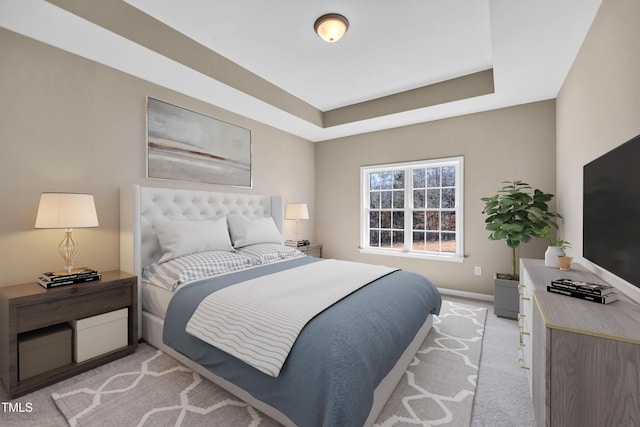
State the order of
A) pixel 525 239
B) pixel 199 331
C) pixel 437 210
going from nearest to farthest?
1. pixel 199 331
2. pixel 525 239
3. pixel 437 210

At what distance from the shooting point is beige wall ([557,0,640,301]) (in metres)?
1.45

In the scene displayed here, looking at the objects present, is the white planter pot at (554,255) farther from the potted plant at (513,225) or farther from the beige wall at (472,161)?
the beige wall at (472,161)

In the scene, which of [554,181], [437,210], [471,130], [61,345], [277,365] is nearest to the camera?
[277,365]

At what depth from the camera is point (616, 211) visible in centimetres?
138

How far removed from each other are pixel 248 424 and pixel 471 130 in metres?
3.98

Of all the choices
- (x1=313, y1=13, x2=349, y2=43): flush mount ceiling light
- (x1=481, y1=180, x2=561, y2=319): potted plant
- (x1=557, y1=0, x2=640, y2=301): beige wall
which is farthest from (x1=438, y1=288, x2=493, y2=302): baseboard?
(x1=313, y1=13, x2=349, y2=43): flush mount ceiling light

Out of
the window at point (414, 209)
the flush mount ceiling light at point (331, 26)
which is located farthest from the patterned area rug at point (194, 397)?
the flush mount ceiling light at point (331, 26)

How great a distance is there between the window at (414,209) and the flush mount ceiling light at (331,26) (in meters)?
2.34

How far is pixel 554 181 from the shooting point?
3312 millimetres

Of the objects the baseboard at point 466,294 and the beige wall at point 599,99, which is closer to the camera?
the beige wall at point 599,99

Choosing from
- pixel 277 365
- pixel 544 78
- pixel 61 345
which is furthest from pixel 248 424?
pixel 544 78

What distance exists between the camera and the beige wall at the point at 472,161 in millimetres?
3395

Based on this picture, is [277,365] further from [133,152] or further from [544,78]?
[544,78]

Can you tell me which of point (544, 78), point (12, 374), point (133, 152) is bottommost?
point (12, 374)
